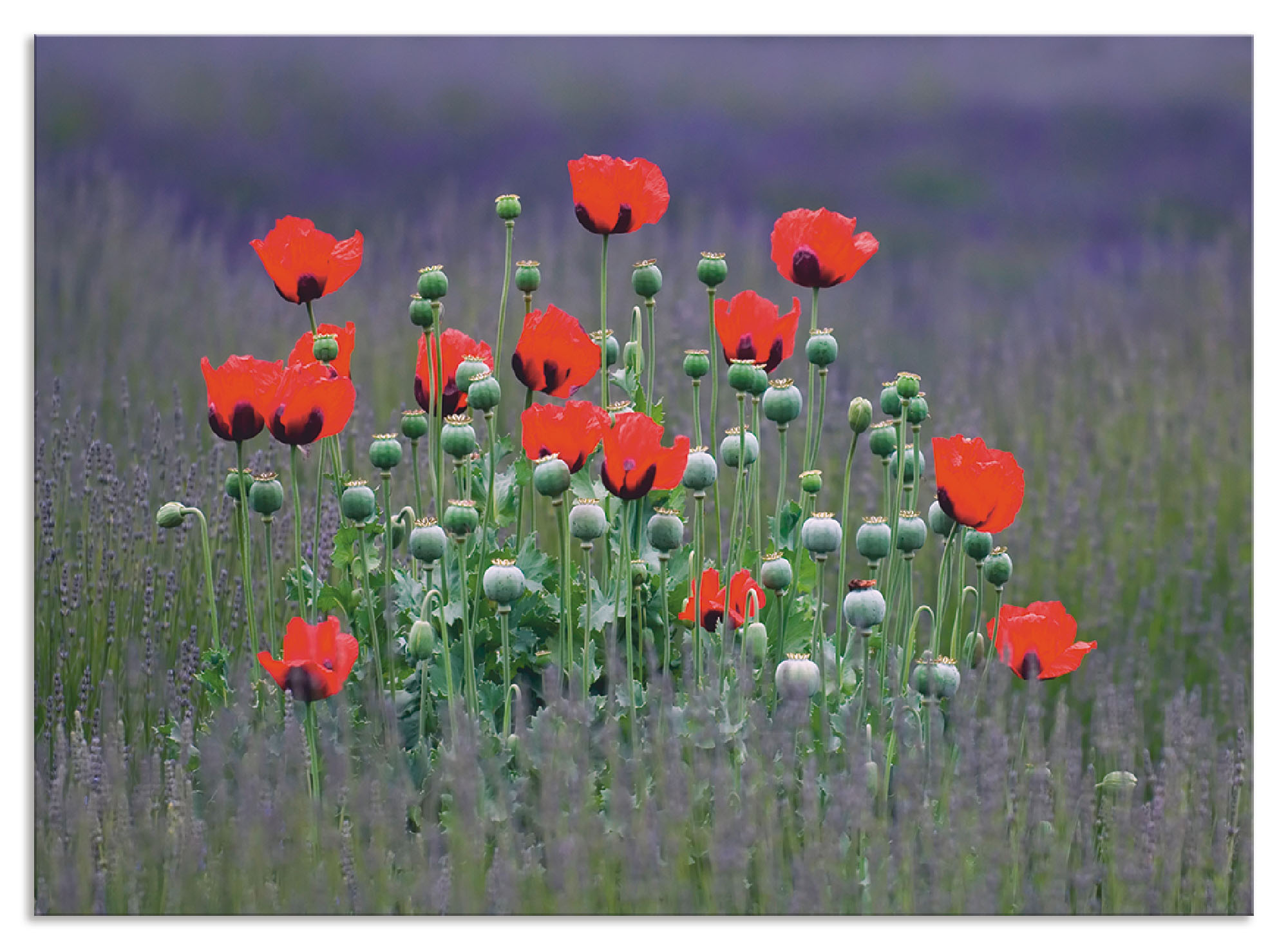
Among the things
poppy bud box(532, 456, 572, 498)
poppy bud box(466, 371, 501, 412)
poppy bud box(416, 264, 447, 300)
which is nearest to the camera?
poppy bud box(532, 456, 572, 498)

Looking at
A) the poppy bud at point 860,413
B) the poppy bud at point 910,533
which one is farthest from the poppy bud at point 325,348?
the poppy bud at point 910,533

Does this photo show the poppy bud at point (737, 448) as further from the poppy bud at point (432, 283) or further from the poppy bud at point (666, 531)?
the poppy bud at point (432, 283)

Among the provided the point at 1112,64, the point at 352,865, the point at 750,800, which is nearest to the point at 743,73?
the point at 1112,64

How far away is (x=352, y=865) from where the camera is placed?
2.27 meters

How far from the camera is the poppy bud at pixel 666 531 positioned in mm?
2221

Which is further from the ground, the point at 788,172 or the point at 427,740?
the point at 788,172

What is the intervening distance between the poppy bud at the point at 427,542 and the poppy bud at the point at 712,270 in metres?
0.55

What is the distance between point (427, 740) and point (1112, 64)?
65.8 inches

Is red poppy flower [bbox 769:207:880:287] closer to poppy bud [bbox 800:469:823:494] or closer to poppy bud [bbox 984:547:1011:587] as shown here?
poppy bud [bbox 800:469:823:494]

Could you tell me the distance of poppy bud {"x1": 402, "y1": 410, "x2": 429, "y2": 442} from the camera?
2.45m

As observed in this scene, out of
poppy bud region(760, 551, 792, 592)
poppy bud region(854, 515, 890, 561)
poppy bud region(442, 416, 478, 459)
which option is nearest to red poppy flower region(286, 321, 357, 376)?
poppy bud region(442, 416, 478, 459)

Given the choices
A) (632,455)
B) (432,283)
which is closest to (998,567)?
(632,455)

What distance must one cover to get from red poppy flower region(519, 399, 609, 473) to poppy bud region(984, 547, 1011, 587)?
67 centimetres
